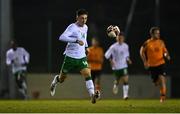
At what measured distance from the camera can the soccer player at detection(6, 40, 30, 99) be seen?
98.2 feet

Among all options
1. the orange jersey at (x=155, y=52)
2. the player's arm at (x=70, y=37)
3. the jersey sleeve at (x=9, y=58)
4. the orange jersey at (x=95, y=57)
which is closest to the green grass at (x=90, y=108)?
the player's arm at (x=70, y=37)

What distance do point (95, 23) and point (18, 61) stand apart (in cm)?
393

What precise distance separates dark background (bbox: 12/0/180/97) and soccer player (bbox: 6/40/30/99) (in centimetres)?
167

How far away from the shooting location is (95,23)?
3209cm

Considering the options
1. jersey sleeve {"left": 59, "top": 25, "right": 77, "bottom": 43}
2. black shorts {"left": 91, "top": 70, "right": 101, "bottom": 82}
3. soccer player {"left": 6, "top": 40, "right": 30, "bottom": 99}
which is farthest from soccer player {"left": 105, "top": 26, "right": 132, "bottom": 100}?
jersey sleeve {"left": 59, "top": 25, "right": 77, "bottom": 43}

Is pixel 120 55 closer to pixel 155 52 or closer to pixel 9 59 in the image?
pixel 155 52

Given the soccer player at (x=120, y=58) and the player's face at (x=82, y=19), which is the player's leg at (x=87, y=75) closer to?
the player's face at (x=82, y=19)

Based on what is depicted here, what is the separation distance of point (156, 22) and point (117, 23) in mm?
1675

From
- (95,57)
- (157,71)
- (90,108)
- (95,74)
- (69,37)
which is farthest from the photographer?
(95,57)

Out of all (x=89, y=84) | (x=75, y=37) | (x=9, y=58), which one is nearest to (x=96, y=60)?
(x=9, y=58)

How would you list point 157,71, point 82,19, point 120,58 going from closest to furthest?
point 82,19 → point 157,71 → point 120,58

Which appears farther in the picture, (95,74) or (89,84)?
(95,74)

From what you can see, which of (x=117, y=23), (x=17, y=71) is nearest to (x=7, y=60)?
(x=17, y=71)

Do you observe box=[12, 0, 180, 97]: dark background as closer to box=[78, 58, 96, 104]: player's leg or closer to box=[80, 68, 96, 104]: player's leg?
box=[78, 58, 96, 104]: player's leg
